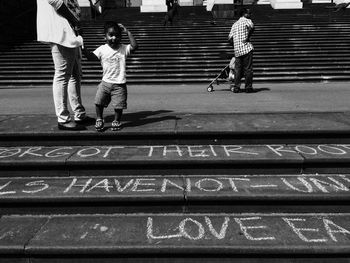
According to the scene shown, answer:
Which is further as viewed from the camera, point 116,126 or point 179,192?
point 116,126

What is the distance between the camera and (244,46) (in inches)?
294

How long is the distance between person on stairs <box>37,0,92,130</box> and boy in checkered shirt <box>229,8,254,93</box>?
4.14 m

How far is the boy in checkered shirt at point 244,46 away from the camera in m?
7.46

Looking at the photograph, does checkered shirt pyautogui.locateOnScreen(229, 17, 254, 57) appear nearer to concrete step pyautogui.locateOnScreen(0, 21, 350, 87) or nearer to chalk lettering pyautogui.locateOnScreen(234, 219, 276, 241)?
concrete step pyautogui.locateOnScreen(0, 21, 350, 87)

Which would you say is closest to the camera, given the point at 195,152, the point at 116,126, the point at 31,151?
the point at 195,152

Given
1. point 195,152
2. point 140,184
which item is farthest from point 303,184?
point 140,184

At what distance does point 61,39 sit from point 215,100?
351cm

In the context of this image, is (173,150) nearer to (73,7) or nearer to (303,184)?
(303,184)

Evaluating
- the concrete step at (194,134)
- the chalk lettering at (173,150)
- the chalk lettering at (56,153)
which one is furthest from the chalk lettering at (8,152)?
the chalk lettering at (173,150)

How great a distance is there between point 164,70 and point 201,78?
3.78 ft

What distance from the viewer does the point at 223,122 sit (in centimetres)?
447

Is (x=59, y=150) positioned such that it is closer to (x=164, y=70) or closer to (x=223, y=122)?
(x=223, y=122)

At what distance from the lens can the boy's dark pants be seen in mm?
7516
